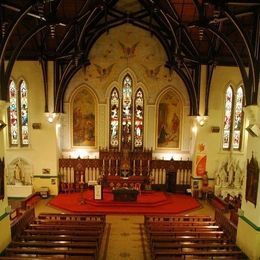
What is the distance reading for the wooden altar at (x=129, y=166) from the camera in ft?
61.7

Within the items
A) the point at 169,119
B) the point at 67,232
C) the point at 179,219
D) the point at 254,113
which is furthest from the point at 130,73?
the point at 67,232

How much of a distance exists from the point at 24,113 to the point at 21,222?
28.1ft

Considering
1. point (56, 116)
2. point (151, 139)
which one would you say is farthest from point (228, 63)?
point (56, 116)

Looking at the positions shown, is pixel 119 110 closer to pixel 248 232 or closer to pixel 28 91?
pixel 28 91

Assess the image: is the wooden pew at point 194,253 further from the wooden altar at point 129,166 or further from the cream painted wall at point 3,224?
the wooden altar at point 129,166

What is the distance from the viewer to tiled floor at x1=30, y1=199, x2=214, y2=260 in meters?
10.2

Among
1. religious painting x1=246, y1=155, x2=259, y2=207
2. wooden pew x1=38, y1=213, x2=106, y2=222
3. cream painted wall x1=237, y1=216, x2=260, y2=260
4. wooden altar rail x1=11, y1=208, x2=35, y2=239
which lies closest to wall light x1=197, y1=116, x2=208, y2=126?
religious painting x1=246, y1=155, x2=259, y2=207

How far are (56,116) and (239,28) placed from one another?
11.9 m

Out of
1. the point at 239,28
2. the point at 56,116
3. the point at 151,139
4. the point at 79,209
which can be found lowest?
the point at 79,209

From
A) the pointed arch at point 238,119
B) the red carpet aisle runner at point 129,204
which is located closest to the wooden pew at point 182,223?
the red carpet aisle runner at point 129,204

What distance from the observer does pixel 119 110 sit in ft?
63.5

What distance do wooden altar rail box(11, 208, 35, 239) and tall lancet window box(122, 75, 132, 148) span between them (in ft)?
27.5

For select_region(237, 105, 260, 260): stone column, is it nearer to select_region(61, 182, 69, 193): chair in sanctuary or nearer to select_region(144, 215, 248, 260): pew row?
select_region(144, 215, 248, 260): pew row

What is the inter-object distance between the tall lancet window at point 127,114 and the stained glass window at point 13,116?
6.82 m
